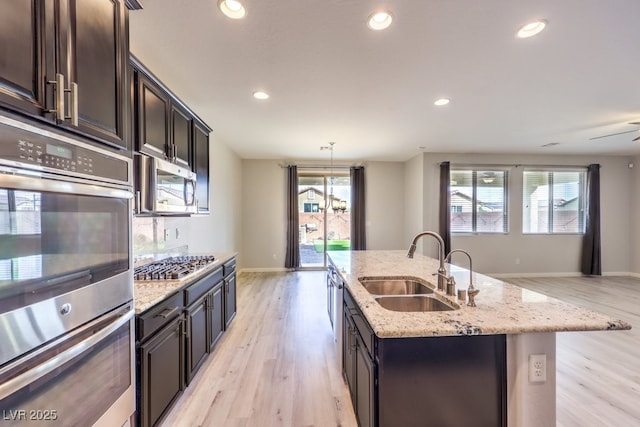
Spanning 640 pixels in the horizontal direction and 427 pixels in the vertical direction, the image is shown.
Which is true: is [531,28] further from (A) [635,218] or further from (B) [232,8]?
(A) [635,218]

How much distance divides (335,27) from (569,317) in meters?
2.11

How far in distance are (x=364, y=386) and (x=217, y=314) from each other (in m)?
1.80

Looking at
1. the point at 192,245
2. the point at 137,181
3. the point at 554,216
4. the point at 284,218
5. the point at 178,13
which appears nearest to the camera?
the point at 178,13

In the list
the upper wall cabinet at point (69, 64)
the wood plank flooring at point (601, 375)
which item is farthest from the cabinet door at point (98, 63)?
the wood plank flooring at point (601, 375)

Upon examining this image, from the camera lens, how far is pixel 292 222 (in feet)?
21.0

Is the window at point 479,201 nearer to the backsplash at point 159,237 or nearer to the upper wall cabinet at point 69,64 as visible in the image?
the backsplash at point 159,237

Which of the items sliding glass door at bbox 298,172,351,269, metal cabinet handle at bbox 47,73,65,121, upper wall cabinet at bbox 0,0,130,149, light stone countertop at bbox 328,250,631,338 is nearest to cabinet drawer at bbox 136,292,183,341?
upper wall cabinet at bbox 0,0,130,149

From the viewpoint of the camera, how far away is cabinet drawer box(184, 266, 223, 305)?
6.64ft

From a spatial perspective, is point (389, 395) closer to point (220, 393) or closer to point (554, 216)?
point (220, 393)

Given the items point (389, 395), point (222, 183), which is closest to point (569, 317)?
point (389, 395)

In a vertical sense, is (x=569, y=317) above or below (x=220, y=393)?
above

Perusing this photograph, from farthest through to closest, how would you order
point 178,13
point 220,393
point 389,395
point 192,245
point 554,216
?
point 554,216 < point 192,245 < point 220,393 < point 178,13 < point 389,395

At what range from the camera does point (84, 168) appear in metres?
1.00

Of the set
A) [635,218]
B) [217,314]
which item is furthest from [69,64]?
[635,218]
